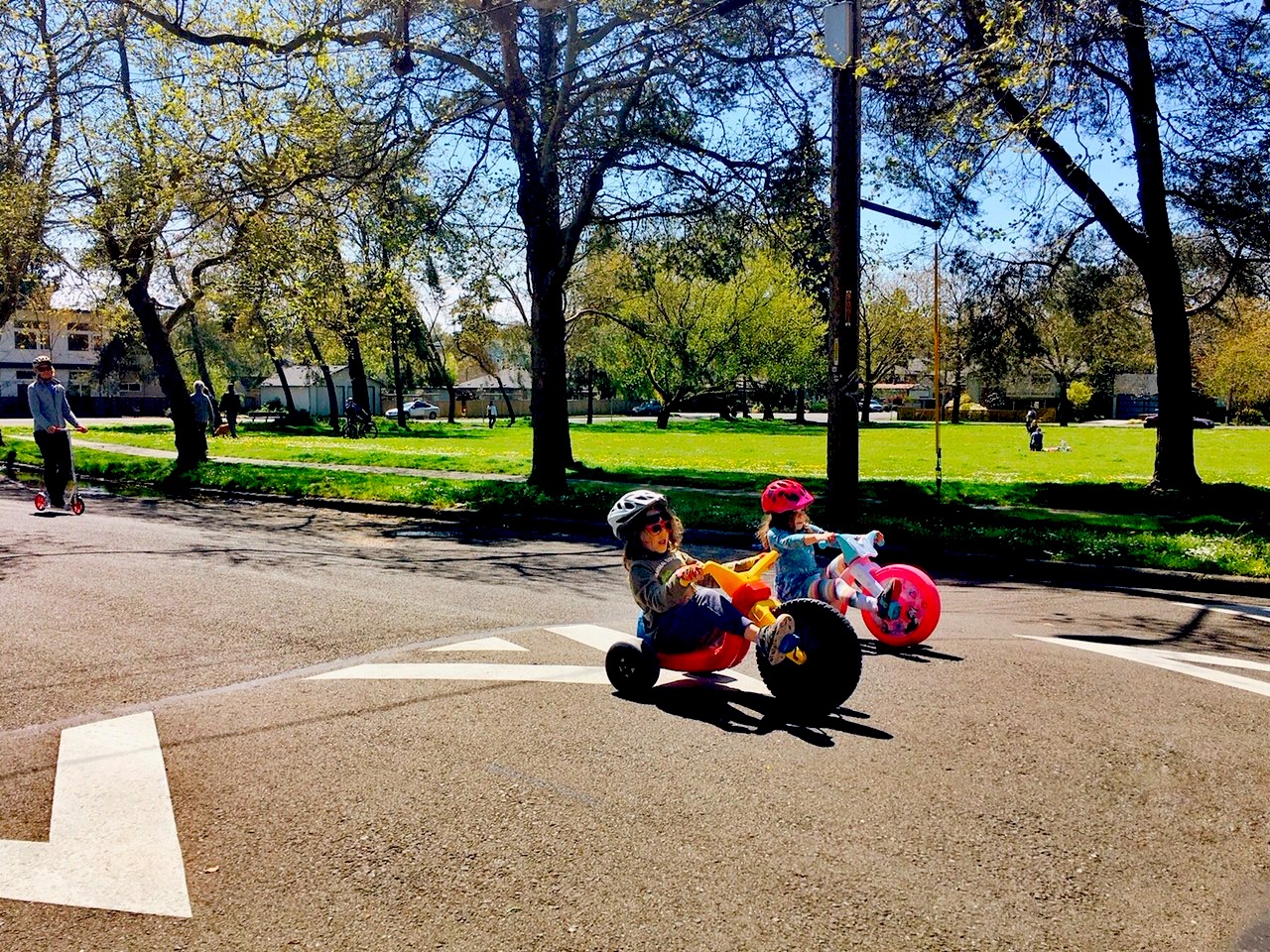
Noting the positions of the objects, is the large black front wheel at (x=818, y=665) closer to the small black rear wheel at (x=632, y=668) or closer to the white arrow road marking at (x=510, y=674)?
the white arrow road marking at (x=510, y=674)

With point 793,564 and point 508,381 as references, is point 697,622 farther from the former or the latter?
point 508,381

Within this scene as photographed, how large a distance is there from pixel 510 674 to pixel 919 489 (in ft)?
38.8

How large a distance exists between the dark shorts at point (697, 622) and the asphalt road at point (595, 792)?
317 millimetres

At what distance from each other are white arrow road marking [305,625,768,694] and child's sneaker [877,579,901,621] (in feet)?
4.15

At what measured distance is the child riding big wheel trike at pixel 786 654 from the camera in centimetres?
487

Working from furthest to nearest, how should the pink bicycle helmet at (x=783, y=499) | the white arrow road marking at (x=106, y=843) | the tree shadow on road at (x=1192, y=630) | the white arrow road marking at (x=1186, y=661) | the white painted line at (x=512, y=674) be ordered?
1. the tree shadow on road at (x=1192, y=630)
2. the pink bicycle helmet at (x=783, y=499)
3. the white arrow road marking at (x=1186, y=661)
4. the white painted line at (x=512, y=674)
5. the white arrow road marking at (x=106, y=843)

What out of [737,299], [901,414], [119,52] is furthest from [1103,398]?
[119,52]

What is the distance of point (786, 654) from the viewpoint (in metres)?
4.96

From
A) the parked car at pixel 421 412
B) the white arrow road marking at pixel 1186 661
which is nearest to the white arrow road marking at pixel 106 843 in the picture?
the white arrow road marking at pixel 1186 661

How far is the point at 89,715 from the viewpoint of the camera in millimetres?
4949

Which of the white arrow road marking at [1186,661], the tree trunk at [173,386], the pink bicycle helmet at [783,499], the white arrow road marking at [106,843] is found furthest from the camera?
the tree trunk at [173,386]

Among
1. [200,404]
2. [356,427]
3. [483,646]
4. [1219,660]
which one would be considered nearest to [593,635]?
[483,646]

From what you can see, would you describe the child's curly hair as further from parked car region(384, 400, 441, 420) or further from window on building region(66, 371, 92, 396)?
window on building region(66, 371, 92, 396)

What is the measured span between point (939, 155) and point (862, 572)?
35.5ft
